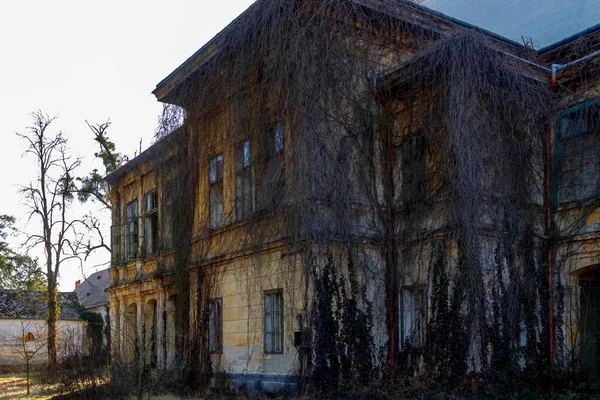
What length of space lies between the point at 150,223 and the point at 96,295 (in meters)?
Answer: 35.6

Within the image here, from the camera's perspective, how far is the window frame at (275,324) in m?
13.7

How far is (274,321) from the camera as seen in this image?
14016 millimetres

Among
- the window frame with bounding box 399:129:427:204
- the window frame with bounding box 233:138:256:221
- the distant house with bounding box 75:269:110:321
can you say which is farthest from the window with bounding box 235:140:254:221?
the distant house with bounding box 75:269:110:321

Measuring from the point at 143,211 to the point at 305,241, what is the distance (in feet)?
34.3

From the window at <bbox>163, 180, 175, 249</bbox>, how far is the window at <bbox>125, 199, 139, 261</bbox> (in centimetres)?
290

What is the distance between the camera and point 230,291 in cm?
1547

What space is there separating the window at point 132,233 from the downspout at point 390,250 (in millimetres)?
Result: 11067

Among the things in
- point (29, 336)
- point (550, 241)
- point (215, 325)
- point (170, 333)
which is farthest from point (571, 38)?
point (29, 336)

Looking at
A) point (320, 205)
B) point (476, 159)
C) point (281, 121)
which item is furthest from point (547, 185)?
point (281, 121)

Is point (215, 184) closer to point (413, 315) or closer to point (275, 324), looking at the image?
point (275, 324)

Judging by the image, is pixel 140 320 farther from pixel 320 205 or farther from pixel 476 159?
pixel 476 159

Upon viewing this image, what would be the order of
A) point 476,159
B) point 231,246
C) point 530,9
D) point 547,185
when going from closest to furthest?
point 476,159 → point 547,185 → point 231,246 → point 530,9

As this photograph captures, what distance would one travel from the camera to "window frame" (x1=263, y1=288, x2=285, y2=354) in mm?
13656

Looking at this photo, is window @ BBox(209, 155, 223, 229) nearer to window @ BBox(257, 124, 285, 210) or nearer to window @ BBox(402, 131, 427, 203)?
window @ BBox(257, 124, 285, 210)
